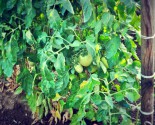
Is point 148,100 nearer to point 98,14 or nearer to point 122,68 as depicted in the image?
point 122,68

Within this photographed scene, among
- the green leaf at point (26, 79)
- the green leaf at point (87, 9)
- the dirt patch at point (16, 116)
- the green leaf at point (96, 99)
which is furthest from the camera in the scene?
the dirt patch at point (16, 116)

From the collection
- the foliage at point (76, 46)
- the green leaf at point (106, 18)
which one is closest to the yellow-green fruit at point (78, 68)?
the foliage at point (76, 46)

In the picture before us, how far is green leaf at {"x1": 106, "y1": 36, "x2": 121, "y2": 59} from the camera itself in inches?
52.4

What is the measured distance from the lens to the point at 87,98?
1.36 m

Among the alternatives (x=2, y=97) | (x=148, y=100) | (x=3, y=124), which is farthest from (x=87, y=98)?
(x=2, y=97)

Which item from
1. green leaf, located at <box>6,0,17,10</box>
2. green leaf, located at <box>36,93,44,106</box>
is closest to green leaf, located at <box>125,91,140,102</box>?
green leaf, located at <box>36,93,44,106</box>

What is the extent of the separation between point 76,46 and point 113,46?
148 mm

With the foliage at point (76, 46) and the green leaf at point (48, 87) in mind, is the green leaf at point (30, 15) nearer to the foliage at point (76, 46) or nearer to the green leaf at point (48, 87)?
the foliage at point (76, 46)

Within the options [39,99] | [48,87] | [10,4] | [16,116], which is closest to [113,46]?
[48,87]

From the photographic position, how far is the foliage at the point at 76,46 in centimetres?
133

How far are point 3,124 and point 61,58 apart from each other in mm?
959

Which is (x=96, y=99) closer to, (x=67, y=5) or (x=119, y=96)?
(x=119, y=96)

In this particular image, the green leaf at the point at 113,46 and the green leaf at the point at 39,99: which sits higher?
the green leaf at the point at 113,46

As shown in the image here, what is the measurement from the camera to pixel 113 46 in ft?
4.38
